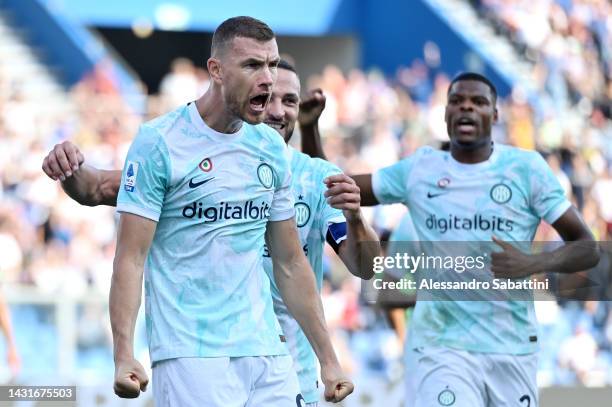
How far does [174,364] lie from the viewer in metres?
5.82

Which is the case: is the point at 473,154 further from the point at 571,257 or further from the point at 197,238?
the point at 197,238

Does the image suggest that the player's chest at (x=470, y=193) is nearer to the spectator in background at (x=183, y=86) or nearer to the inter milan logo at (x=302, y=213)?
the inter milan logo at (x=302, y=213)

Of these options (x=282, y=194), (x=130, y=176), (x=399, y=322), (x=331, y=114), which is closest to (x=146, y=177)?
(x=130, y=176)

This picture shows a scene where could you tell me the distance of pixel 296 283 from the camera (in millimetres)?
6172

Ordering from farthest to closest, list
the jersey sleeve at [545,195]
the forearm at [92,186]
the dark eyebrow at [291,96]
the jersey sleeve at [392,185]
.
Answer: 1. the jersey sleeve at [392,185]
2. the jersey sleeve at [545,195]
3. the dark eyebrow at [291,96]
4. the forearm at [92,186]

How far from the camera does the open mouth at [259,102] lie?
5848 mm

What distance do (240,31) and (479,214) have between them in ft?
8.80

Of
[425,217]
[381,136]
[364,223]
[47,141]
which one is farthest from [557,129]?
[364,223]

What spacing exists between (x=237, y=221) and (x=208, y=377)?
2.23ft

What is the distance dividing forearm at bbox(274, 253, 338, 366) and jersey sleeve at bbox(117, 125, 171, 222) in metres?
0.72

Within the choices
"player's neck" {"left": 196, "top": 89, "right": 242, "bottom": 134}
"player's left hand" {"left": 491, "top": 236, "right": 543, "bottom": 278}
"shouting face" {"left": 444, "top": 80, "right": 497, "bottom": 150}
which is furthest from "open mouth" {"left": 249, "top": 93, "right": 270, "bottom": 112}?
"shouting face" {"left": 444, "top": 80, "right": 497, "bottom": 150}

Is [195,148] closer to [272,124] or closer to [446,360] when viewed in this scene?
[272,124]

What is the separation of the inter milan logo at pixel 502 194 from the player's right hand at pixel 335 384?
8.09 ft

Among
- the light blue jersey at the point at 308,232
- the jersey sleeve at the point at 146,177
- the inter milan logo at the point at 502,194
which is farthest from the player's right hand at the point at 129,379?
the inter milan logo at the point at 502,194
